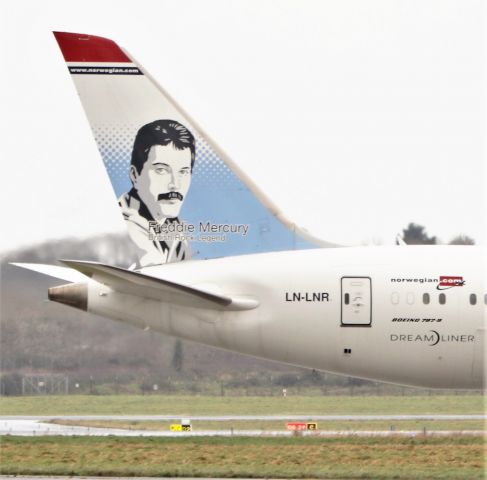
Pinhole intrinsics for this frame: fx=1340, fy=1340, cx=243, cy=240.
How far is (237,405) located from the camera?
4953cm

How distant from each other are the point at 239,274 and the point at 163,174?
2.57 metres

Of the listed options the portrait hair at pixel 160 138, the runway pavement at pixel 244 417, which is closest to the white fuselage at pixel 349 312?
the portrait hair at pixel 160 138

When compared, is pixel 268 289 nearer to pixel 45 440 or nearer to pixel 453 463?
pixel 453 463

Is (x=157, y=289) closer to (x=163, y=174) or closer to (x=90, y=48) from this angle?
(x=163, y=174)

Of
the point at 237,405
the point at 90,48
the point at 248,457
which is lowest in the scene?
the point at 248,457

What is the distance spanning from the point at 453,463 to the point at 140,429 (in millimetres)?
17363

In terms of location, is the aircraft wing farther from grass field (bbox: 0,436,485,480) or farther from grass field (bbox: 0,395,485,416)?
grass field (bbox: 0,395,485,416)

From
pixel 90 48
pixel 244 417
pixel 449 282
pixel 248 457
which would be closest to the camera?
pixel 449 282

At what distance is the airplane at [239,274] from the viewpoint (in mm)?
26000

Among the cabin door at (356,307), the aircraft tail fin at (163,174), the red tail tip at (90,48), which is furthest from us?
the red tail tip at (90,48)

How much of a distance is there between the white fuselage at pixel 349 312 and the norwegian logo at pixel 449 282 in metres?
0.02

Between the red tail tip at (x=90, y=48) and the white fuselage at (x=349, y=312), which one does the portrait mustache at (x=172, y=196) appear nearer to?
the white fuselage at (x=349, y=312)

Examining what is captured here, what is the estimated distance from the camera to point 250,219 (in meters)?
26.9

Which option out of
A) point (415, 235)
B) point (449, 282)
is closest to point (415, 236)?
point (415, 235)
